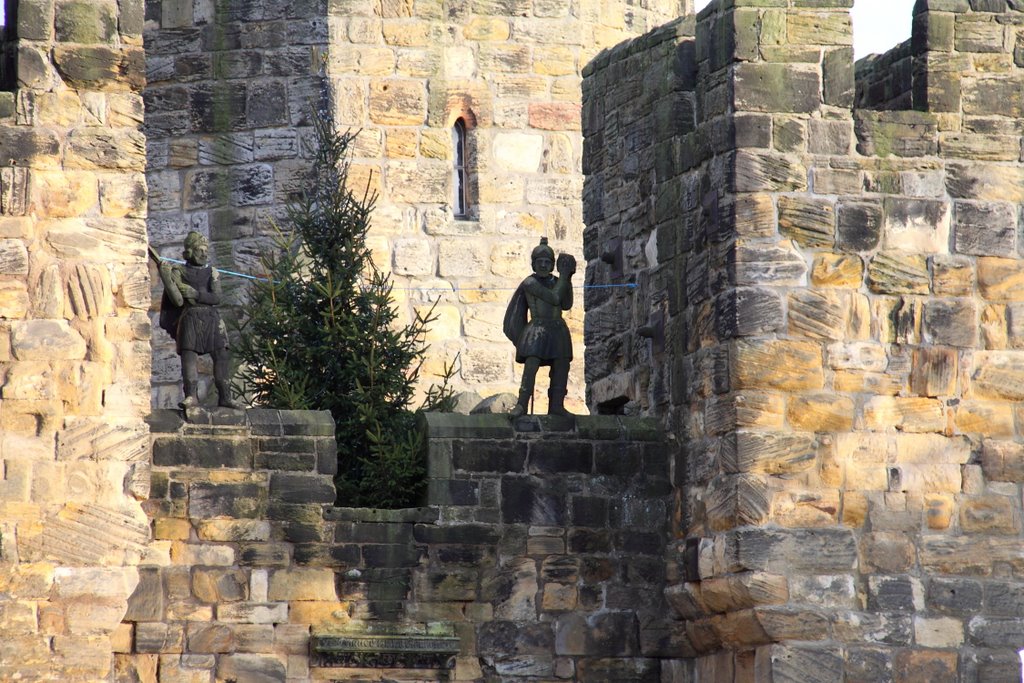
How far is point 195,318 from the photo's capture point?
19.5 meters

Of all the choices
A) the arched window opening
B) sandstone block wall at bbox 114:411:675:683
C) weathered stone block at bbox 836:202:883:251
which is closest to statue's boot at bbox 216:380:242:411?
sandstone block wall at bbox 114:411:675:683

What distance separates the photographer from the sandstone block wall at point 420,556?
19156 millimetres

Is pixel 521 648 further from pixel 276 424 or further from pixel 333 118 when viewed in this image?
pixel 333 118

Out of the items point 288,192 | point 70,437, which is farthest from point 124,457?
point 288,192

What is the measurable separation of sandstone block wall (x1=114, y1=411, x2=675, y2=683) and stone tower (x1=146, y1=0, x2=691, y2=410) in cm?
432

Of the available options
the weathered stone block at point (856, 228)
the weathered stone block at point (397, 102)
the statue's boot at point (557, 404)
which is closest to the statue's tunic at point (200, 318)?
the statue's boot at point (557, 404)

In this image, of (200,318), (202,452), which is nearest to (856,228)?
(200,318)

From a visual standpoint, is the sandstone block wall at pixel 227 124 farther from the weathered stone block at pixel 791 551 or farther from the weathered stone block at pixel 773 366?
the weathered stone block at pixel 791 551

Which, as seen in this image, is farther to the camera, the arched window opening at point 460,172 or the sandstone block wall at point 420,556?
the arched window opening at point 460,172

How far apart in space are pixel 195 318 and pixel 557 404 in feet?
8.16

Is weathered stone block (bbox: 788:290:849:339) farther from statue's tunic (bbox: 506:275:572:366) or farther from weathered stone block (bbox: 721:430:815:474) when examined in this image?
statue's tunic (bbox: 506:275:572:366)

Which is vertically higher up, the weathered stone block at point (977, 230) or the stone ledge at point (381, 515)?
the weathered stone block at point (977, 230)

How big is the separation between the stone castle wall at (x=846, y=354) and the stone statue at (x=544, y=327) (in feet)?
2.55

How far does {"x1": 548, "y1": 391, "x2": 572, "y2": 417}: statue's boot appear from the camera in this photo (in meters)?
20.2
